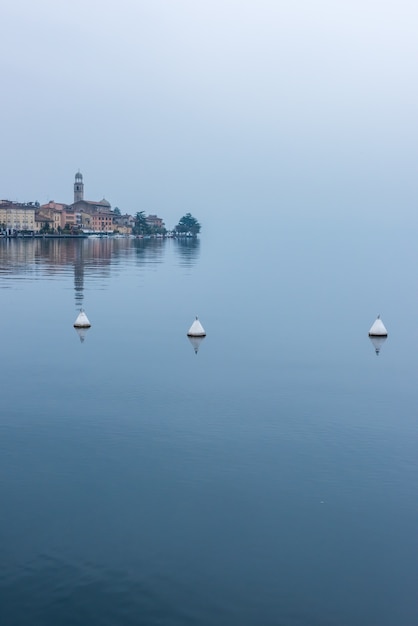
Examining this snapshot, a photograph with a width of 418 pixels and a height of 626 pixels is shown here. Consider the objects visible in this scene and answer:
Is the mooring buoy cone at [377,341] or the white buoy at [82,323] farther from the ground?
the white buoy at [82,323]

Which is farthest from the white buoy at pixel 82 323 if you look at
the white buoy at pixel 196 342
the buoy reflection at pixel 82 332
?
the white buoy at pixel 196 342

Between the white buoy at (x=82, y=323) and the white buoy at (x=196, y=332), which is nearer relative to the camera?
the white buoy at (x=196, y=332)

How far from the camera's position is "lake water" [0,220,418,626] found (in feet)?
44.1

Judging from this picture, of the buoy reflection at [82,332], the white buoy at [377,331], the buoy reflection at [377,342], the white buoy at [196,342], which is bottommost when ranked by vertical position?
the buoy reflection at [377,342]

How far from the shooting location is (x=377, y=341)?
139 feet

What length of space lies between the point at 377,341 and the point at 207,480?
25792mm

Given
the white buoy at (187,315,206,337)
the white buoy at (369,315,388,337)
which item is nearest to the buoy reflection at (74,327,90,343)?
the white buoy at (187,315,206,337)

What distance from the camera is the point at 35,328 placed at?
143 ft

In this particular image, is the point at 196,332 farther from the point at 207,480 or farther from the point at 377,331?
the point at 207,480

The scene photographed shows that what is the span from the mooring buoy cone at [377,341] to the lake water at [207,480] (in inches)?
16.1

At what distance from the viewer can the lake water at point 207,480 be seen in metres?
13.4

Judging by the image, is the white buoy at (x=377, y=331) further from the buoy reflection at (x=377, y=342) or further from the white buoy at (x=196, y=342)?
the white buoy at (x=196, y=342)

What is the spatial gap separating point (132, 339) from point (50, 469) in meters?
21.6

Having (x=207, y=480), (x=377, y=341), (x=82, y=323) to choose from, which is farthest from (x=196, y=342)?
(x=207, y=480)
